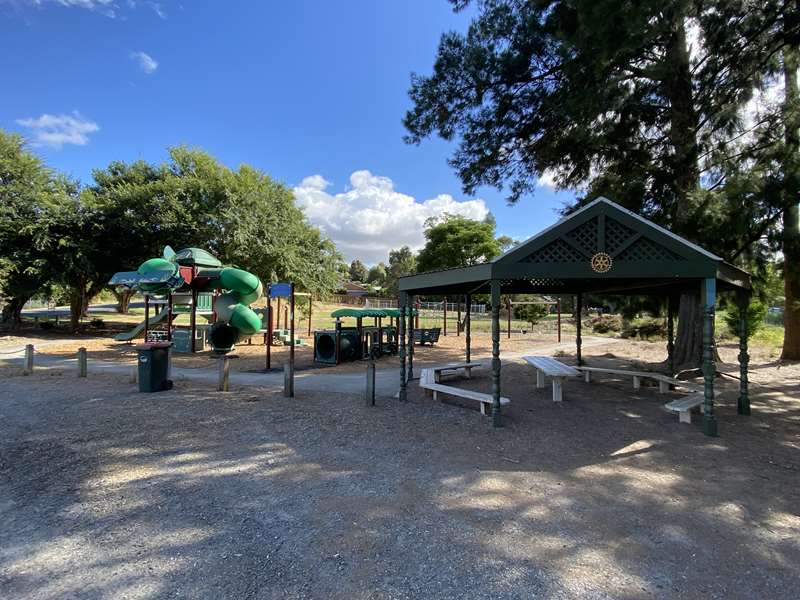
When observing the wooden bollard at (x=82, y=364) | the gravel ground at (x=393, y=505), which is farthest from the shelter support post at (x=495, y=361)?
the wooden bollard at (x=82, y=364)

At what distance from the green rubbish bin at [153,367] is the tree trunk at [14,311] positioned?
66.8 feet

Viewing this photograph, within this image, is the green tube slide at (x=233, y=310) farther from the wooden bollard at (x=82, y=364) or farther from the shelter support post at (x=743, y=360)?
the shelter support post at (x=743, y=360)

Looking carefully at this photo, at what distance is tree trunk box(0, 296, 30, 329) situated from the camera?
23562 mm

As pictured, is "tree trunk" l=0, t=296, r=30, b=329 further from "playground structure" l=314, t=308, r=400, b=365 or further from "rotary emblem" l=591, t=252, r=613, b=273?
"rotary emblem" l=591, t=252, r=613, b=273

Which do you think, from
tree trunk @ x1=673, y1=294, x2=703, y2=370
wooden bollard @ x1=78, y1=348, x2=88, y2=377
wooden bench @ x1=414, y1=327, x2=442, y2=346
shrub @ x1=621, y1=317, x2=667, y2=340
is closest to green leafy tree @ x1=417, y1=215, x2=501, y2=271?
shrub @ x1=621, y1=317, x2=667, y2=340

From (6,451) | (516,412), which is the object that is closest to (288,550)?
(6,451)

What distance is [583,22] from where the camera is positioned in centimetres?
790

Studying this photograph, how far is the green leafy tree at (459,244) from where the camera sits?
145ft

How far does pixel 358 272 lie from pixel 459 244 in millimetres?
82682

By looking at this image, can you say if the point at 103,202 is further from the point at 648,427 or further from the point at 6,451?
the point at 648,427

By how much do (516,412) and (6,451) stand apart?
710 cm

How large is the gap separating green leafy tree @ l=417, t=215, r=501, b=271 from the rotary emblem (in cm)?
3708

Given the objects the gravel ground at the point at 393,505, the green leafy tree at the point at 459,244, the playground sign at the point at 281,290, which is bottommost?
the gravel ground at the point at 393,505

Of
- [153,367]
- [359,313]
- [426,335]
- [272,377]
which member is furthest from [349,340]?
[153,367]
